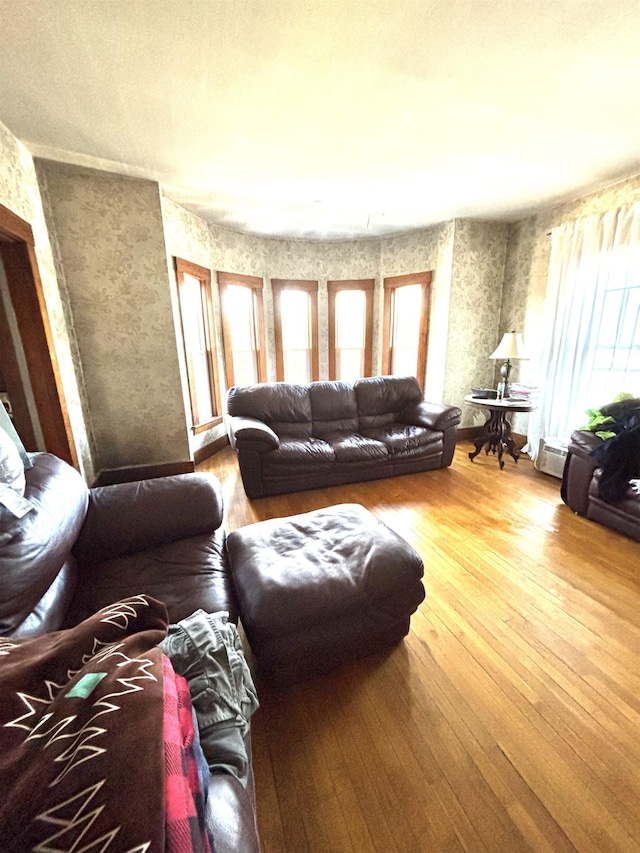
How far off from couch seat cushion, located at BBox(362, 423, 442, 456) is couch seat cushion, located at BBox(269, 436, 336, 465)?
566 millimetres

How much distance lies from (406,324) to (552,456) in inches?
95.0

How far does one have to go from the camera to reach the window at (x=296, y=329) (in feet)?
15.3

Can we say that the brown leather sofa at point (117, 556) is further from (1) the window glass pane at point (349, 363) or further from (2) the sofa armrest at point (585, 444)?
(1) the window glass pane at point (349, 363)

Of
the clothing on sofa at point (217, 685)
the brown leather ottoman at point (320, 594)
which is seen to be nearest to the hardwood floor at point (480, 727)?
the brown leather ottoman at point (320, 594)

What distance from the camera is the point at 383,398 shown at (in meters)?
3.81

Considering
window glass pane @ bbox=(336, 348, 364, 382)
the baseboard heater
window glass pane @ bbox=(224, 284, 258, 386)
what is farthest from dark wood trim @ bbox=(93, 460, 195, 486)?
the baseboard heater

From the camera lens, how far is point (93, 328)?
2.90 metres

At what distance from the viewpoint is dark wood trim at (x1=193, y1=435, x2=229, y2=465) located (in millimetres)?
3747

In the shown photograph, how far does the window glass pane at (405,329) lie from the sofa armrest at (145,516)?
364 centimetres

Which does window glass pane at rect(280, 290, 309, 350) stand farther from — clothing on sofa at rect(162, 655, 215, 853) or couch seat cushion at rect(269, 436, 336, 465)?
clothing on sofa at rect(162, 655, 215, 853)

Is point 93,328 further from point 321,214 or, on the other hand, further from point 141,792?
point 141,792

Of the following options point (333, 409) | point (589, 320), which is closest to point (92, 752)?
point (333, 409)

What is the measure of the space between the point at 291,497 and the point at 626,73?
3.19 metres

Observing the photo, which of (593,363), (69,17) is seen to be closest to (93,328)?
(69,17)
